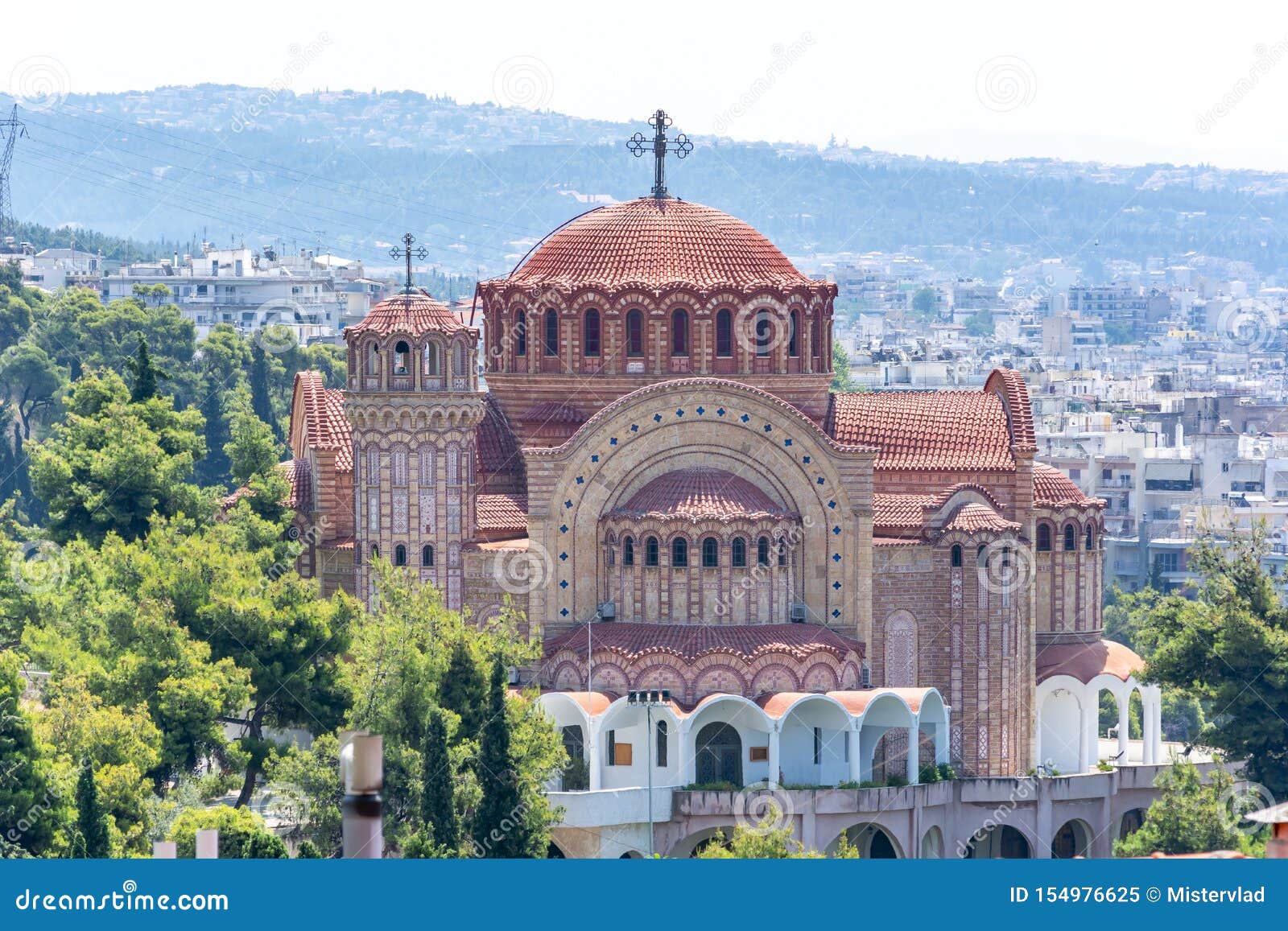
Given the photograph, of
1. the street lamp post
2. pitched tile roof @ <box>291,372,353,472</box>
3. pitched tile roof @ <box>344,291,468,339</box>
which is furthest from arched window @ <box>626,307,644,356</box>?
the street lamp post

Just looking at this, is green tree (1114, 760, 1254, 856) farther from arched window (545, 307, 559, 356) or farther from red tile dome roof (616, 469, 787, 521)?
arched window (545, 307, 559, 356)

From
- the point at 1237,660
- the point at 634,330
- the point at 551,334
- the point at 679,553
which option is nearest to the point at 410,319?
the point at 551,334

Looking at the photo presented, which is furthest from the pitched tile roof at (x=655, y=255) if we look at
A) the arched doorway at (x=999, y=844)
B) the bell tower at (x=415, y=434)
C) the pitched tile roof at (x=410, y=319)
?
the arched doorway at (x=999, y=844)

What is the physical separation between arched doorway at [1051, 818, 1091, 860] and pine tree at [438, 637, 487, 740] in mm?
15641

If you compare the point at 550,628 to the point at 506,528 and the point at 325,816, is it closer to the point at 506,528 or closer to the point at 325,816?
the point at 506,528

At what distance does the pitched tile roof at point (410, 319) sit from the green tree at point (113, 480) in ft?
34.0

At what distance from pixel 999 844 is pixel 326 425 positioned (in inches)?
687

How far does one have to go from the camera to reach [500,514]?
7362 centimetres

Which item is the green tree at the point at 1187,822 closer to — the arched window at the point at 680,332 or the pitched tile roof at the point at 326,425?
the arched window at the point at 680,332

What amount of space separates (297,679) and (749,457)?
10.8 m

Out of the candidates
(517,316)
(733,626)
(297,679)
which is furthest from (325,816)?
(517,316)

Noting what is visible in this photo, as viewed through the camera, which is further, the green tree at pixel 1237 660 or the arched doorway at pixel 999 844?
the green tree at pixel 1237 660

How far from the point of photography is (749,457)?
73.1 m

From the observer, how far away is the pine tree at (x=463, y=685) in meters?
66.7
